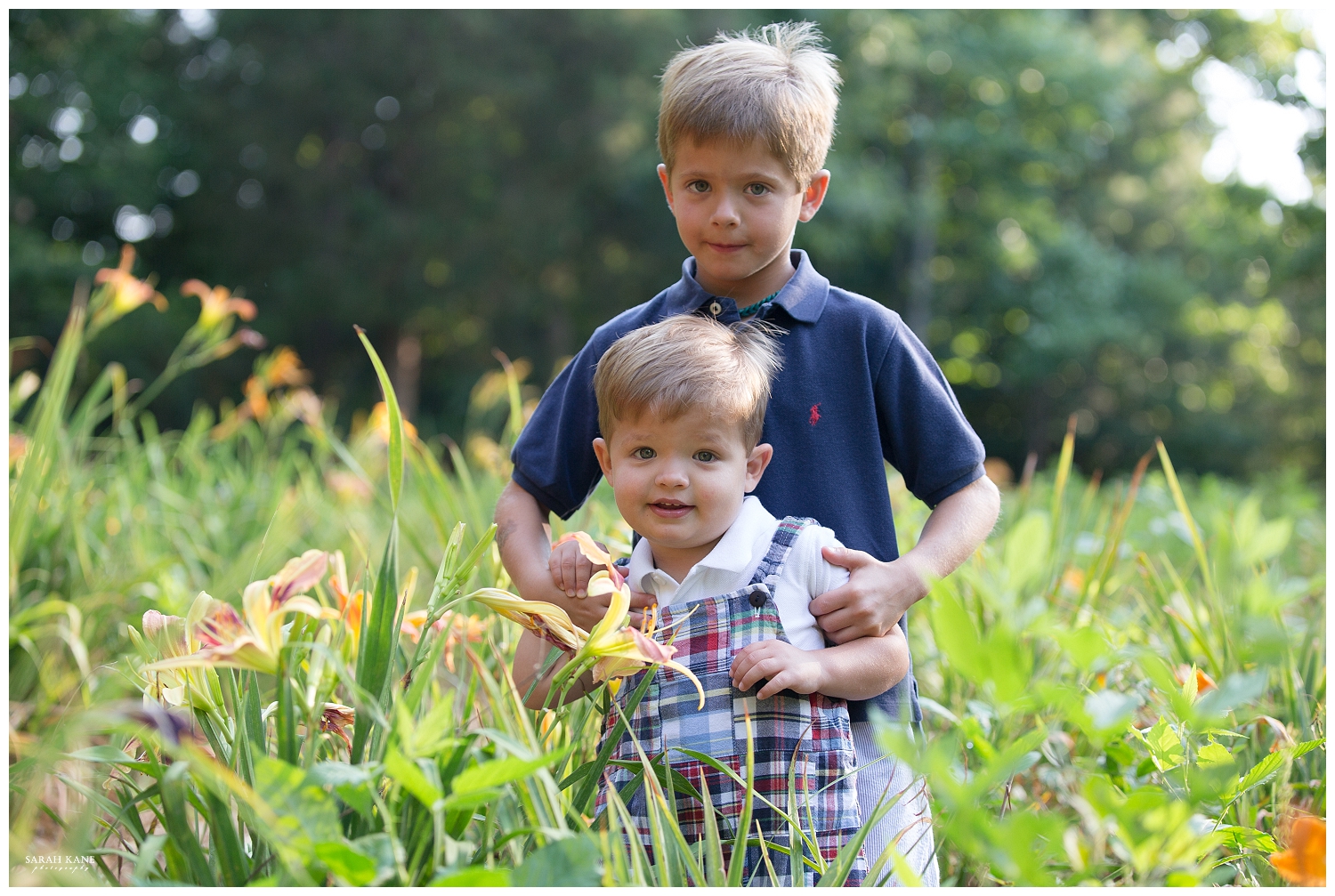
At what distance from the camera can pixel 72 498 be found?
7.59 ft

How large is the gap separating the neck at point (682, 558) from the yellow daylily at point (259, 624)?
0.45 meters

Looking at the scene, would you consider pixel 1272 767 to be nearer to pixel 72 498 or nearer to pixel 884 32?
pixel 72 498

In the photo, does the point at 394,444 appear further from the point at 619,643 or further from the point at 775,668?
the point at 775,668

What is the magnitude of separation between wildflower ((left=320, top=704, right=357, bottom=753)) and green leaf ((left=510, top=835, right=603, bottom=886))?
1.10 ft

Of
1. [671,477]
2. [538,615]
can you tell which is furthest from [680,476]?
[538,615]

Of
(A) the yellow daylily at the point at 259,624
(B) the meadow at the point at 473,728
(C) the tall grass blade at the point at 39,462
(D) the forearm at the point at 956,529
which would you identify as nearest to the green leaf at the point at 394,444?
(B) the meadow at the point at 473,728

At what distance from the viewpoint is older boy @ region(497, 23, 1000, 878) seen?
3.93 feet

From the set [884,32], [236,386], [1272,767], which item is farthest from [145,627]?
[884,32]

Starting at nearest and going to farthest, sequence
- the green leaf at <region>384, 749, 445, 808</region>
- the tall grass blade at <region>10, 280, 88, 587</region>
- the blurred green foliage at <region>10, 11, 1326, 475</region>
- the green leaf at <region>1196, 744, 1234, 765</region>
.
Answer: the green leaf at <region>384, 749, 445, 808</region> → the green leaf at <region>1196, 744, 1234, 765</region> → the tall grass blade at <region>10, 280, 88, 587</region> → the blurred green foliage at <region>10, 11, 1326, 475</region>

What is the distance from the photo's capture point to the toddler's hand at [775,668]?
1.03 metres

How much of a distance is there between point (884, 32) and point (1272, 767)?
15699 millimetres

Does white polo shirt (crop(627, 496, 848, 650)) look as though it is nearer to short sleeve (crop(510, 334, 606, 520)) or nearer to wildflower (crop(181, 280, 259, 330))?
short sleeve (crop(510, 334, 606, 520))

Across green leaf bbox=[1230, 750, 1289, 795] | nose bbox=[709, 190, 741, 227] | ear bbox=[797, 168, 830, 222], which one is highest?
ear bbox=[797, 168, 830, 222]

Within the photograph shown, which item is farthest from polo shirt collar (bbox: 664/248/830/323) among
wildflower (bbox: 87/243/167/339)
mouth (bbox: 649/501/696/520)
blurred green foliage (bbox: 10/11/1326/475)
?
blurred green foliage (bbox: 10/11/1326/475)
